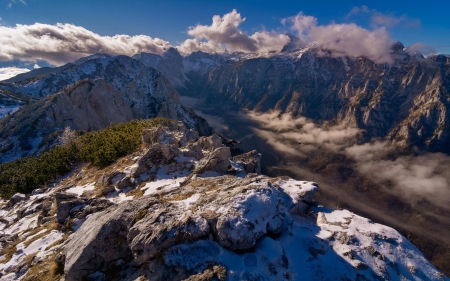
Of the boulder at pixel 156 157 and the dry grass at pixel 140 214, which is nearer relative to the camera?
the dry grass at pixel 140 214

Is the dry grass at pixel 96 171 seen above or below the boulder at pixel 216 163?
below

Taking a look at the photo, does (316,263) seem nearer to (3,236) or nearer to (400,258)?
(400,258)

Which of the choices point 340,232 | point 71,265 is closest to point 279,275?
point 340,232

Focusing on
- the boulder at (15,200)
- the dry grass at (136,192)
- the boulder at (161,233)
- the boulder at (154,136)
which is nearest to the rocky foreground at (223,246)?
the boulder at (161,233)

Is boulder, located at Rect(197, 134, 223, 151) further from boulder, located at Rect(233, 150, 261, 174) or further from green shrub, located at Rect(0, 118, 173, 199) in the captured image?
green shrub, located at Rect(0, 118, 173, 199)

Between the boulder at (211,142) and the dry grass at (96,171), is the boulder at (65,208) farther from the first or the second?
the boulder at (211,142)

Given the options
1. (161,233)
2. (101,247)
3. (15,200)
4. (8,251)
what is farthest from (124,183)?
(15,200)

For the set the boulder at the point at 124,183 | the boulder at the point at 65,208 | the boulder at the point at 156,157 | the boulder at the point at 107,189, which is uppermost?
the boulder at the point at 156,157

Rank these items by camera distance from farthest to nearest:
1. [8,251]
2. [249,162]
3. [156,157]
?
[249,162]
[156,157]
[8,251]

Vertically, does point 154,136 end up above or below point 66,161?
above

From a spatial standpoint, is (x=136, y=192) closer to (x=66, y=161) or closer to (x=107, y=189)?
(x=107, y=189)

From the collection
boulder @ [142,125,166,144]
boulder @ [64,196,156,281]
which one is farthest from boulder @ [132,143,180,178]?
boulder @ [64,196,156,281]

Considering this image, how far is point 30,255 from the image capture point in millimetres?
24344

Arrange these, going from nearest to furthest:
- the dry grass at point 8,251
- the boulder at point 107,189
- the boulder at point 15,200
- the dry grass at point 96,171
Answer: the dry grass at point 8,251 < the boulder at point 107,189 < the dry grass at point 96,171 < the boulder at point 15,200
